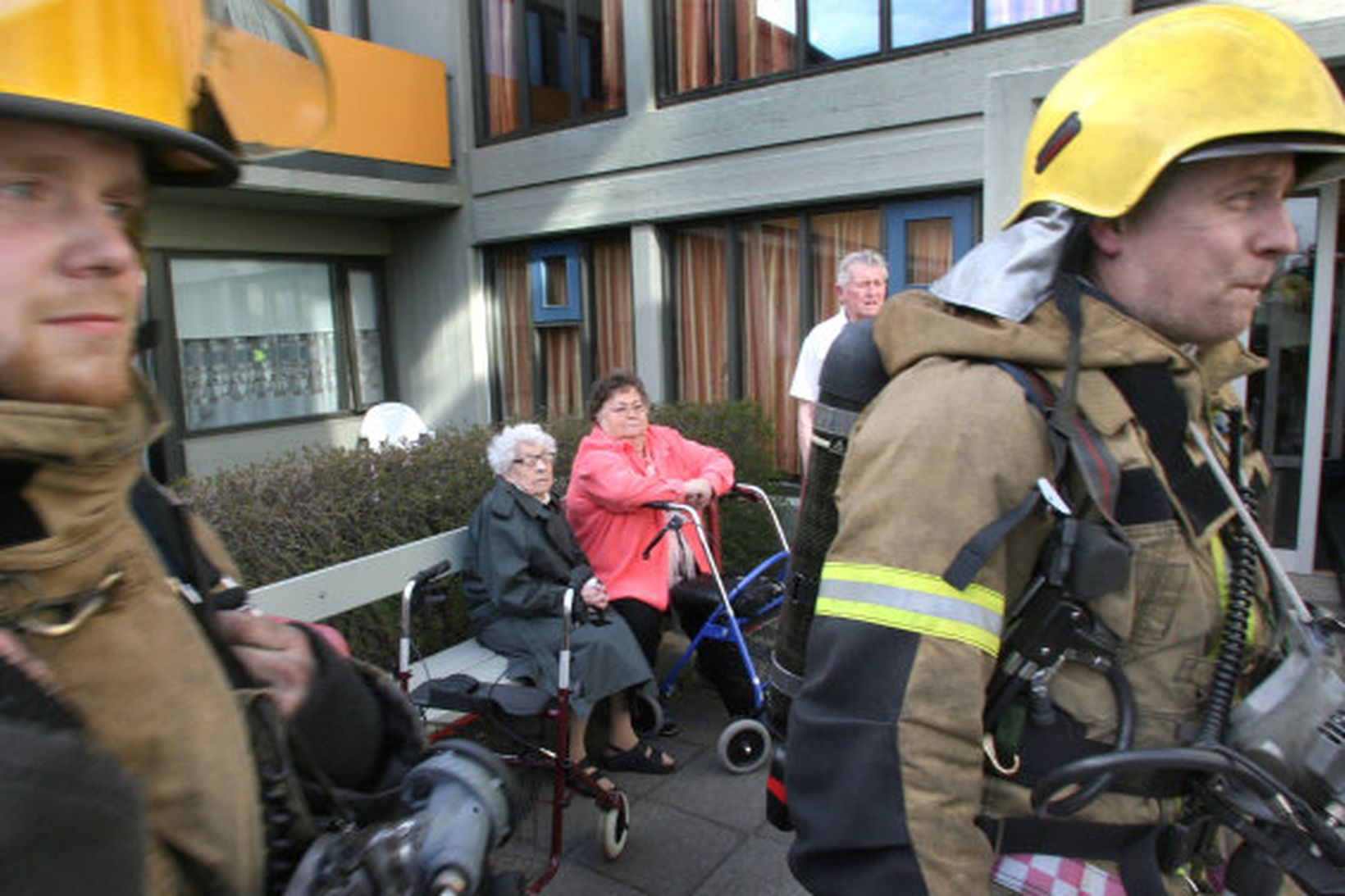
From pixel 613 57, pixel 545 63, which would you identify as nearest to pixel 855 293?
pixel 613 57

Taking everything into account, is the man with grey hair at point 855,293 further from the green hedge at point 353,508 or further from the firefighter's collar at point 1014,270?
the firefighter's collar at point 1014,270

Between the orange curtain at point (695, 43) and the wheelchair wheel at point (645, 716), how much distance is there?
596 cm

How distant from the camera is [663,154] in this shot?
816cm

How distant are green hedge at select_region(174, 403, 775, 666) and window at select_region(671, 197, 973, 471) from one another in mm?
3561

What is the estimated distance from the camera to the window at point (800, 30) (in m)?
6.49

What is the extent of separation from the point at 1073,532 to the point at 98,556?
126 cm

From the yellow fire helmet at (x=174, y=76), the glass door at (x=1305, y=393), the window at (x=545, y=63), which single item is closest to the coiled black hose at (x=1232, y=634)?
the yellow fire helmet at (x=174, y=76)

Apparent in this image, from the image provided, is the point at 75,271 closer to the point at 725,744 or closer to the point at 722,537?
the point at 725,744

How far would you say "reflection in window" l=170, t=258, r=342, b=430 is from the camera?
29.7ft

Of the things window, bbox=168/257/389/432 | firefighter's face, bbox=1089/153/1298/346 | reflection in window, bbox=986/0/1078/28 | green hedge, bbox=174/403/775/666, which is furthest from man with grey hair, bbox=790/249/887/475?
window, bbox=168/257/389/432

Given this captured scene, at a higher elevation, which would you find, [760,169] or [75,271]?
[760,169]

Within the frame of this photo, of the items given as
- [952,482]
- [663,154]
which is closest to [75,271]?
[952,482]

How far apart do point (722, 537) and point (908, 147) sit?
3437mm

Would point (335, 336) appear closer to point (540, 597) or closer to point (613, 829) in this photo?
point (540, 597)
